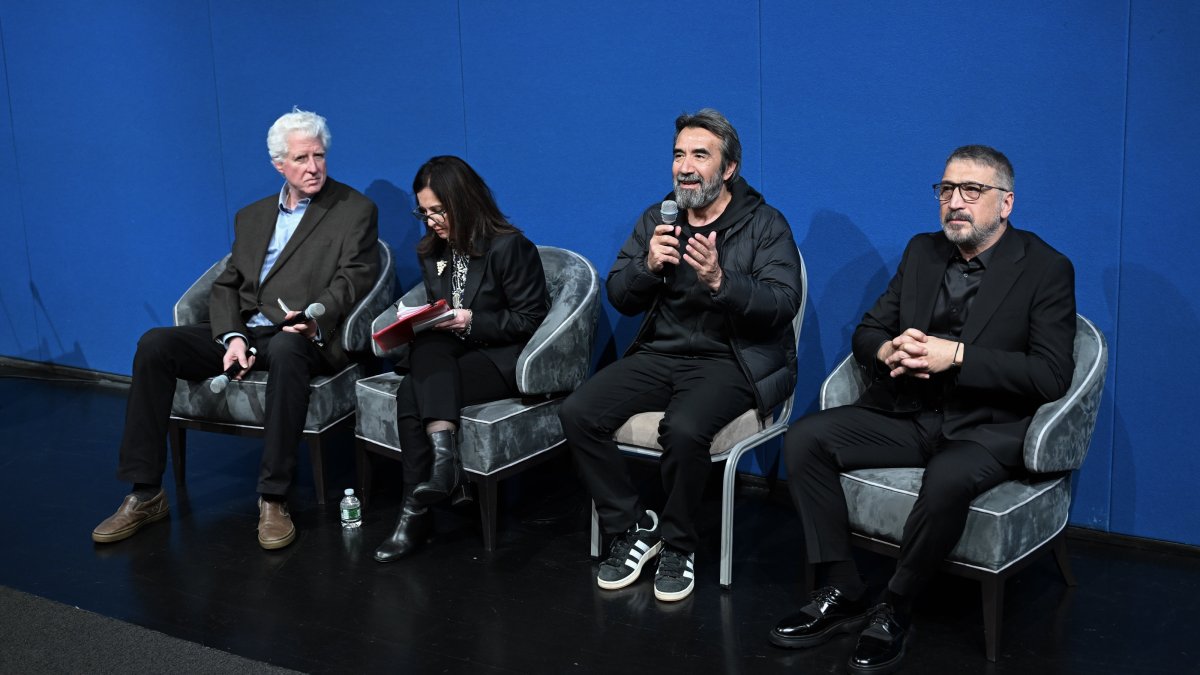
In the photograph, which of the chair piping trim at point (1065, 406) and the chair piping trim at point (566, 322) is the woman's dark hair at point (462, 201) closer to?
the chair piping trim at point (566, 322)

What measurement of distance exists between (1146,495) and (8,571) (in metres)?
3.79

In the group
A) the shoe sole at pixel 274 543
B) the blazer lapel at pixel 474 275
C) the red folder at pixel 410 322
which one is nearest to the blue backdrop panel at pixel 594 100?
the blazer lapel at pixel 474 275

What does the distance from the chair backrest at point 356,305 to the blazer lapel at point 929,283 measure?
7.05ft

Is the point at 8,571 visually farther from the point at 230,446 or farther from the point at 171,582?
the point at 230,446

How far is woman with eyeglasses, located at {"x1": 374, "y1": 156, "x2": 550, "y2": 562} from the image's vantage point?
3822 millimetres

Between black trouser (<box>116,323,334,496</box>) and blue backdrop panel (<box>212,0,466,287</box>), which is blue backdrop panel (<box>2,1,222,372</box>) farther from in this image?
black trouser (<box>116,323,334,496</box>)

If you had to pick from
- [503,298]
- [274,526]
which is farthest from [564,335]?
[274,526]

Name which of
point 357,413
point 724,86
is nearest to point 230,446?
point 357,413

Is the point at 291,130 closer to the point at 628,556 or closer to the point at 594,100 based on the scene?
the point at 594,100

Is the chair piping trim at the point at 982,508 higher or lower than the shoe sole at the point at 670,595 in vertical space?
higher

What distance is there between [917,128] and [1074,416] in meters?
1.17

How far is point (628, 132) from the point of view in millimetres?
4383

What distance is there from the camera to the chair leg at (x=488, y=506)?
3.83 metres

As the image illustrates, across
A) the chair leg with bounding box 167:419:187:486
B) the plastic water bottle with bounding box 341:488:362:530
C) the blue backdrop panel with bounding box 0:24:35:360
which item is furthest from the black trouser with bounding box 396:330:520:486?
the blue backdrop panel with bounding box 0:24:35:360
